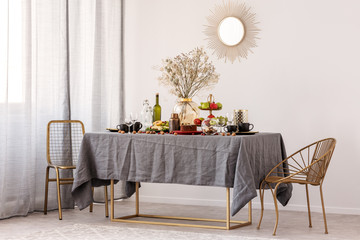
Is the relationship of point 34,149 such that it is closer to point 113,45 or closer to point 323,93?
point 113,45

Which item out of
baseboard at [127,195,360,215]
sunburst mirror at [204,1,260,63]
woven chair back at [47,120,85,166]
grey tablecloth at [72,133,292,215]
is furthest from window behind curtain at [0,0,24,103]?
sunburst mirror at [204,1,260,63]

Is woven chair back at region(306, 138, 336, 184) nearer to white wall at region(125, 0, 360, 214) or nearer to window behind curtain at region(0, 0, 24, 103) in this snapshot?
white wall at region(125, 0, 360, 214)

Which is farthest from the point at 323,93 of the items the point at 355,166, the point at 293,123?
the point at 355,166

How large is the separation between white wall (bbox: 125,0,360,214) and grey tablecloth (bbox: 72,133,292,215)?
2.80ft

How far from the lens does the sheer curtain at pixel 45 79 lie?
4199mm

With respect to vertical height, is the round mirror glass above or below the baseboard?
above

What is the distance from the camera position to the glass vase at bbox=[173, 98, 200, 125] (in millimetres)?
4082

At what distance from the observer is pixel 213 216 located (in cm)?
448

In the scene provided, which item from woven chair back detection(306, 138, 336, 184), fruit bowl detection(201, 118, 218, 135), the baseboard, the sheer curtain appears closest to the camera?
woven chair back detection(306, 138, 336, 184)

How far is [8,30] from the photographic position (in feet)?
13.6

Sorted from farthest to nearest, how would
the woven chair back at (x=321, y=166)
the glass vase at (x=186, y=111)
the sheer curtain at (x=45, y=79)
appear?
the sheer curtain at (x=45, y=79) < the glass vase at (x=186, y=111) < the woven chair back at (x=321, y=166)

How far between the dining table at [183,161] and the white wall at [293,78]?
849mm

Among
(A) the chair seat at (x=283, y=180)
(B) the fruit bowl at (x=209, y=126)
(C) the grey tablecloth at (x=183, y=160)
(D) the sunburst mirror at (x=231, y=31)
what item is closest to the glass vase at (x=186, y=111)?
(B) the fruit bowl at (x=209, y=126)

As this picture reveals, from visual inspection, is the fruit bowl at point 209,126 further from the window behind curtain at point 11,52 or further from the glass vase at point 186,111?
the window behind curtain at point 11,52
